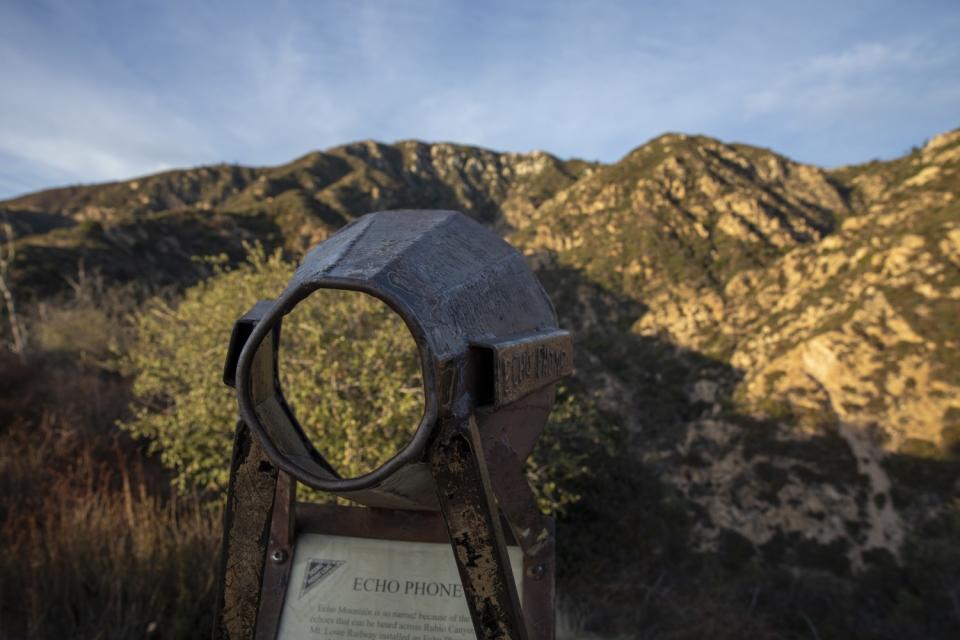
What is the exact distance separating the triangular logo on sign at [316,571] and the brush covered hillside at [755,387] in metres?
4.70

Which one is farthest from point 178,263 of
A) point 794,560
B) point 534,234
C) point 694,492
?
Answer: point 794,560

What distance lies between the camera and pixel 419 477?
1.89 meters

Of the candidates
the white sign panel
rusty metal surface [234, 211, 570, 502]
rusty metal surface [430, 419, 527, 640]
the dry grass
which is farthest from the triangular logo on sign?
the dry grass

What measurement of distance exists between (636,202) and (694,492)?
2833 cm

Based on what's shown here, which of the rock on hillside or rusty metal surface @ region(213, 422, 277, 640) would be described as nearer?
rusty metal surface @ region(213, 422, 277, 640)

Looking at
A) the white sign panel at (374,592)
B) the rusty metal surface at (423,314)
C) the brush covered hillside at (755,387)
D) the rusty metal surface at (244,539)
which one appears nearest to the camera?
the rusty metal surface at (423,314)

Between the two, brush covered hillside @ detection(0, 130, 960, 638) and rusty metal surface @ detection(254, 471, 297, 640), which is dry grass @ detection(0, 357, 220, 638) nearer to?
rusty metal surface @ detection(254, 471, 297, 640)

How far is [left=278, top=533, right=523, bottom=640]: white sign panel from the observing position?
2160 millimetres

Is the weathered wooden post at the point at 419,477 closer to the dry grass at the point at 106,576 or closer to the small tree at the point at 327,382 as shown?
the dry grass at the point at 106,576

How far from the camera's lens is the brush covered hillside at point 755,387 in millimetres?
10359

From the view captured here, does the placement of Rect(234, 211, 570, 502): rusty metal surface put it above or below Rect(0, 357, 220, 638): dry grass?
above

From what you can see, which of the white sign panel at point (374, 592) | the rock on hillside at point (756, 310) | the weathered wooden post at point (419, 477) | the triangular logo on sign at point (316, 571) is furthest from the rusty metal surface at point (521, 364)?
the rock on hillside at point (756, 310)

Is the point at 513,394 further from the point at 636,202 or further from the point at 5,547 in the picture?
the point at 636,202

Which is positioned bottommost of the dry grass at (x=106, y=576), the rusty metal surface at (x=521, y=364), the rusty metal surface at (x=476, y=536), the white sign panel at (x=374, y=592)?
the dry grass at (x=106, y=576)
